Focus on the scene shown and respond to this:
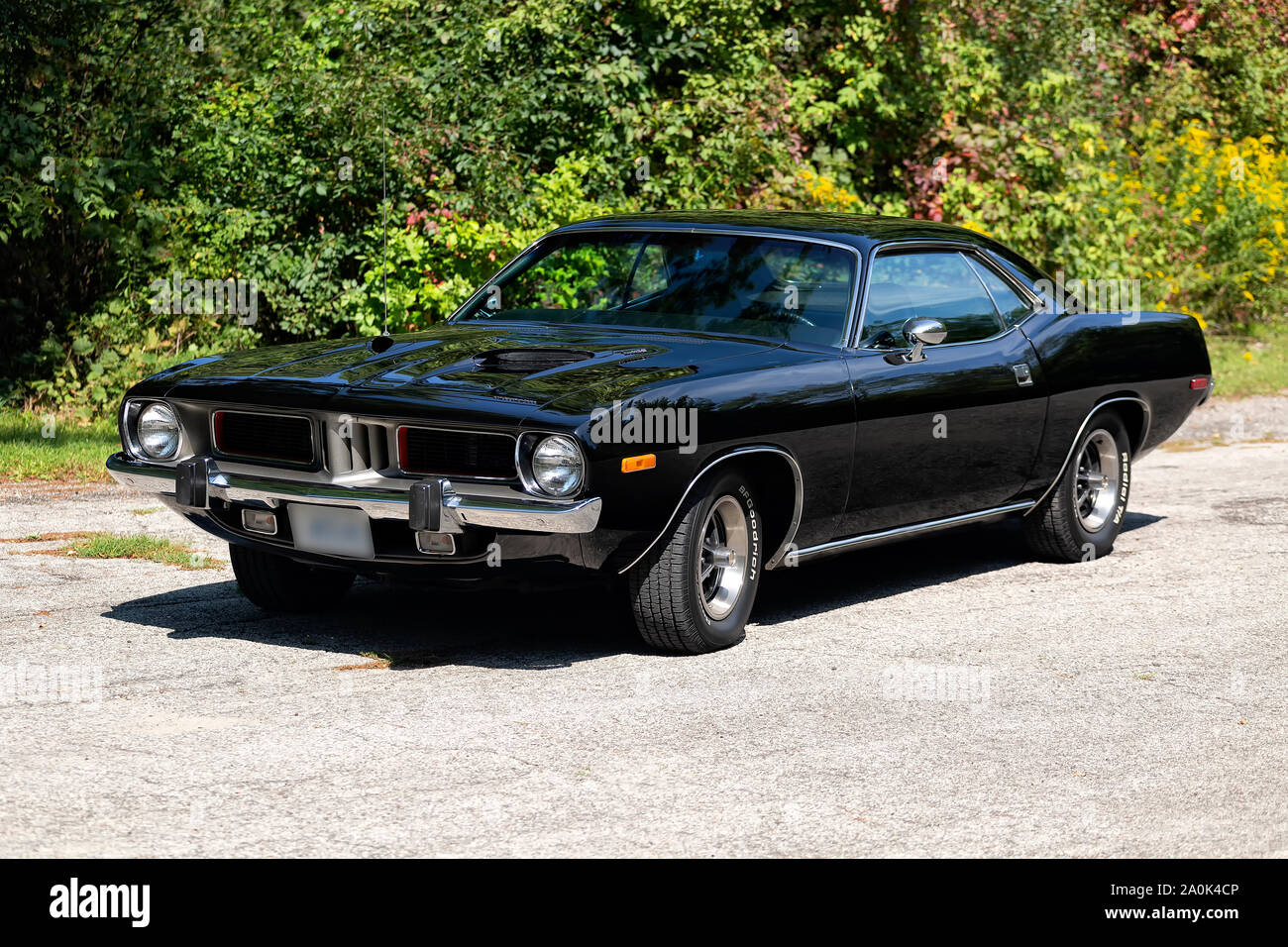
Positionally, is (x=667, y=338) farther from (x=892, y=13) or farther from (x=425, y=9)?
(x=892, y=13)

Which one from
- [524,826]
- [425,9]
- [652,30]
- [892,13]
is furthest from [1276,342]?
[524,826]

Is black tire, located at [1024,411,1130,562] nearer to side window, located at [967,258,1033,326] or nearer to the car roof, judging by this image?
side window, located at [967,258,1033,326]

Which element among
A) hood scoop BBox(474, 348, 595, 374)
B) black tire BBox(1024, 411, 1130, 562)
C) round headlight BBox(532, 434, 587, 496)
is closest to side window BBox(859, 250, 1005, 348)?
black tire BBox(1024, 411, 1130, 562)

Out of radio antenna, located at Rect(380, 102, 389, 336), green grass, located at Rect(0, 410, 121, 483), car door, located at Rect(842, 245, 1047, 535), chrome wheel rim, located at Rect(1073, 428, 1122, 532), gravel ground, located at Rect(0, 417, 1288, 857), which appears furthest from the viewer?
radio antenna, located at Rect(380, 102, 389, 336)

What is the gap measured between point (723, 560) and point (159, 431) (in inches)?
86.8

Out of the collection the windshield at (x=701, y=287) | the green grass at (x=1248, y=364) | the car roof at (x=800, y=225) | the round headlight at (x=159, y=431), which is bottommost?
the green grass at (x=1248, y=364)

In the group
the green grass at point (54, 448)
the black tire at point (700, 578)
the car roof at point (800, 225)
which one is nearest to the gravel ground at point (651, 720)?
the black tire at point (700, 578)

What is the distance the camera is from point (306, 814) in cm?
447

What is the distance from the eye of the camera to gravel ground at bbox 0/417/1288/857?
4.43 meters

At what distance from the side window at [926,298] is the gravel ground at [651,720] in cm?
117

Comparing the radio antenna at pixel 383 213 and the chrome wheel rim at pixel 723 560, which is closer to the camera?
the chrome wheel rim at pixel 723 560

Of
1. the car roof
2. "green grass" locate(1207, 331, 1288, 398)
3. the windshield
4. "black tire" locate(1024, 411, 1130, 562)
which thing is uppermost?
the car roof

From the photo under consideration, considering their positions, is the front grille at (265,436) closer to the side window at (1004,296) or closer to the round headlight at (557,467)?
the round headlight at (557,467)

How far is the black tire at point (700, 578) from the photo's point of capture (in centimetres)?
616
